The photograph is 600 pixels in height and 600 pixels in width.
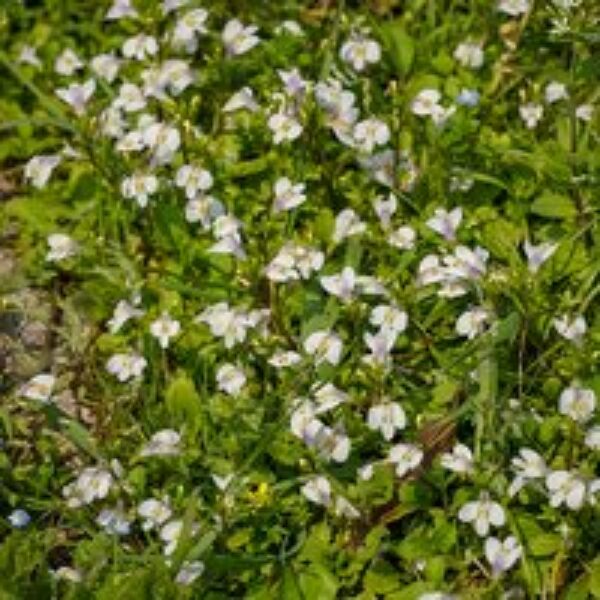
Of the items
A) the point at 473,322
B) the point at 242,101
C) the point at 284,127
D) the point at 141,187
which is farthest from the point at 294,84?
the point at 473,322

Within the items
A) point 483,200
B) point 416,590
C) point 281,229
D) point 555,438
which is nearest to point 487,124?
point 483,200

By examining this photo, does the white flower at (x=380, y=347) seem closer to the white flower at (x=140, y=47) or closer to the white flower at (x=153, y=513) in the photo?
the white flower at (x=153, y=513)

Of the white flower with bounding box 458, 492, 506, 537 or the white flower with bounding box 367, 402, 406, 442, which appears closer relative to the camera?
the white flower with bounding box 458, 492, 506, 537

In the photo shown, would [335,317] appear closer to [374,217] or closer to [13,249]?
[374,217]

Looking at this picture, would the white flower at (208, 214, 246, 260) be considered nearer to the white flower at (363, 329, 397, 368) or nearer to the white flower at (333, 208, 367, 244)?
the white flower at (333, 208, 367, 244)

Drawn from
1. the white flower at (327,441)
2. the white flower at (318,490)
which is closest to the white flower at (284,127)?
Answer: the white flower at (327,441)

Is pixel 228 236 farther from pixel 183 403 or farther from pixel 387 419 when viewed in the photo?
pixel 387 419

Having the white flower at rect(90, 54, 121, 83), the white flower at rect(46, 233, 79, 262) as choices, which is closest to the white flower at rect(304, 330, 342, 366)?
the white flower at rect(46, 233, 79, 262)
